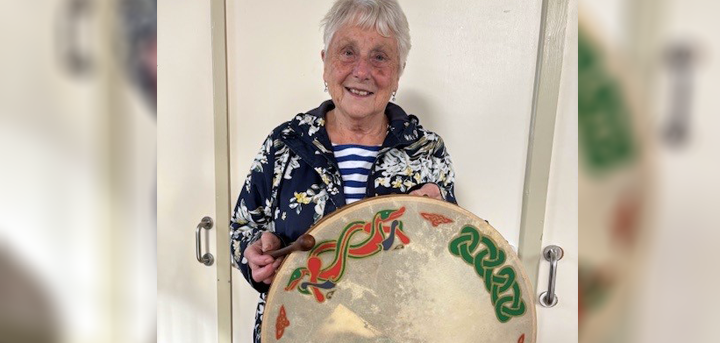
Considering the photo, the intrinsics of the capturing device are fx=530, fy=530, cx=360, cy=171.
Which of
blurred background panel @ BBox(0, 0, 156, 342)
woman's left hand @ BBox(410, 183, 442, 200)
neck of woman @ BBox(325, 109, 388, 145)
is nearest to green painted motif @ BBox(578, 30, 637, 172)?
woman's left hand @ BBox(410, 183, 442, 200)

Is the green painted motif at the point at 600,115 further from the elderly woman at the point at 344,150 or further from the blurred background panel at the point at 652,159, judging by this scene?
the elderly woman at the point at 344,150

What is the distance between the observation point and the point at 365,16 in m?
1.32

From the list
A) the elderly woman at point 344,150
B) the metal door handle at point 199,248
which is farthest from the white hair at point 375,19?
the metal door handle at point 199,248

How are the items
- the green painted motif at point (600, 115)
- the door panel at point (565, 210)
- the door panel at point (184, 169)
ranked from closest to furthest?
1. the green painted motif at point (600, 115)
2. the door panel at point (565, 210)
3. the door panel at point (184, 169)

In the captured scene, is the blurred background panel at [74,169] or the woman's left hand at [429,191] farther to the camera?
the woman's left hand at [429,191]

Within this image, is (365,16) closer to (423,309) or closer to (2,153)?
(423,309)

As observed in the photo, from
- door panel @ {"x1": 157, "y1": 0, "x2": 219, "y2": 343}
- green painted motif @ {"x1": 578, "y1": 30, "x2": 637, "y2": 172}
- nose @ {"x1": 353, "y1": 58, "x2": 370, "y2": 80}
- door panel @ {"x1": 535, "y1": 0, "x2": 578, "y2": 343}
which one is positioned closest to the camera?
green painted motif @ {"x1": 578, "y1": 30, "x2": 637, "y2": 172}

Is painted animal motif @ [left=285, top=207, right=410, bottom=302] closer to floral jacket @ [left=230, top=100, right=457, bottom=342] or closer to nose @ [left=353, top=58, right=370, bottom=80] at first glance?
floral jacket @ [left=230, top=100, right=457, bottom=342]

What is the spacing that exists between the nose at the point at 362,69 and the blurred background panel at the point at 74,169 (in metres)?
0.49

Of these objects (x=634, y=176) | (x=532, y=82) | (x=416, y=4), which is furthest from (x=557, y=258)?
(x=416, y=4)

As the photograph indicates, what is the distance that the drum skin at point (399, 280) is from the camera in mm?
1145

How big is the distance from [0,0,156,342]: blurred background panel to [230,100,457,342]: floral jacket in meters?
0.35

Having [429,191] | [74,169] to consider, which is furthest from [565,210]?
[74,169]

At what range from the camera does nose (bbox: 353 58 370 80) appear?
132cm
